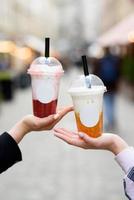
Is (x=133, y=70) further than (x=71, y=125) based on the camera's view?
Yes

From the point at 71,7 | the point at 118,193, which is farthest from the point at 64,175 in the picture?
the point at 71,7

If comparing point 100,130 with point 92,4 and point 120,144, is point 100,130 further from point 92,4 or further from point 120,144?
point 92,4

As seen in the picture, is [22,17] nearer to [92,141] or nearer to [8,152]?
[8,152]

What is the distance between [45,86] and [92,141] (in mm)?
284

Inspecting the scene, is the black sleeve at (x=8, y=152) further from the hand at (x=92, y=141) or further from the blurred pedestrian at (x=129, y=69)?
the blurred pedestrian at (x=129, y=69)

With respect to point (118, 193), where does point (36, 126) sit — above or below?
above

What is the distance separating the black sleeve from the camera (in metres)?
2.55

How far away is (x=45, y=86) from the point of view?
244 centimetres

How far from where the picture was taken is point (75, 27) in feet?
485

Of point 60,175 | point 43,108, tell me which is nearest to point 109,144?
point 43,108

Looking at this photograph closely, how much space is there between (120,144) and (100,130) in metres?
0.09

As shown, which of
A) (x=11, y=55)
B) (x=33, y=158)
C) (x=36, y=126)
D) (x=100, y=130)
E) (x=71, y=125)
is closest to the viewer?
(x=100, y=130)

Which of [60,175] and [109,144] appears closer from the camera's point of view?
[109,144]

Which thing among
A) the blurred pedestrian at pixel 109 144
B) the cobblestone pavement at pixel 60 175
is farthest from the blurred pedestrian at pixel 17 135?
the cobblestone pavement at pixel 60 175
